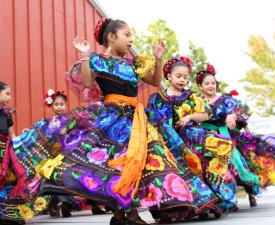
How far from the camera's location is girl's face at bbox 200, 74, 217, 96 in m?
4.45

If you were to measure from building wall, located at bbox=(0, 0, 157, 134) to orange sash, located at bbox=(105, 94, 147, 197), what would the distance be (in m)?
3.58

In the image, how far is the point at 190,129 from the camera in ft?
11.7

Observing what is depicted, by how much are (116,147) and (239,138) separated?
6.87 feet

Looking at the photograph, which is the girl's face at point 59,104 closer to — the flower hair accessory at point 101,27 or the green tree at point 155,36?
the flower hair accessory at point 101,27

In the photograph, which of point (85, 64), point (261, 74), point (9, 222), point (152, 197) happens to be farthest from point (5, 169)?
point (261, 74)

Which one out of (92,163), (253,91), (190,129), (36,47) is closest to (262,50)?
(253,91)

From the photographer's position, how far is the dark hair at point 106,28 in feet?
10.5

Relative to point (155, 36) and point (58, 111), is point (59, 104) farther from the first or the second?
point (155, 36)

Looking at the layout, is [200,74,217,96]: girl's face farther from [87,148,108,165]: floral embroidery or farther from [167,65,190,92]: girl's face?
[87,148,108,165]: floral embroidery

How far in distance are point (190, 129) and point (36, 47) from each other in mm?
3833

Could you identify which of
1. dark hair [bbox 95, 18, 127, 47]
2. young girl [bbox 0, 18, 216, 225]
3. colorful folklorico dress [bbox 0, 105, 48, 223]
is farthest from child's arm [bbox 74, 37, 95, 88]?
colorful folklorico dress [bbox 0, 105, 48, 223]

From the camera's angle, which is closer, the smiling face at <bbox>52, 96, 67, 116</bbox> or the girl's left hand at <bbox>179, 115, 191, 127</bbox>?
the girl's left hand at <bbox>179, 115, 191, 127</bbox>

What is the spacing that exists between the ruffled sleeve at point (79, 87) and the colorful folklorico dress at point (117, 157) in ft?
1.05

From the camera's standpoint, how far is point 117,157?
2695 millimetres
